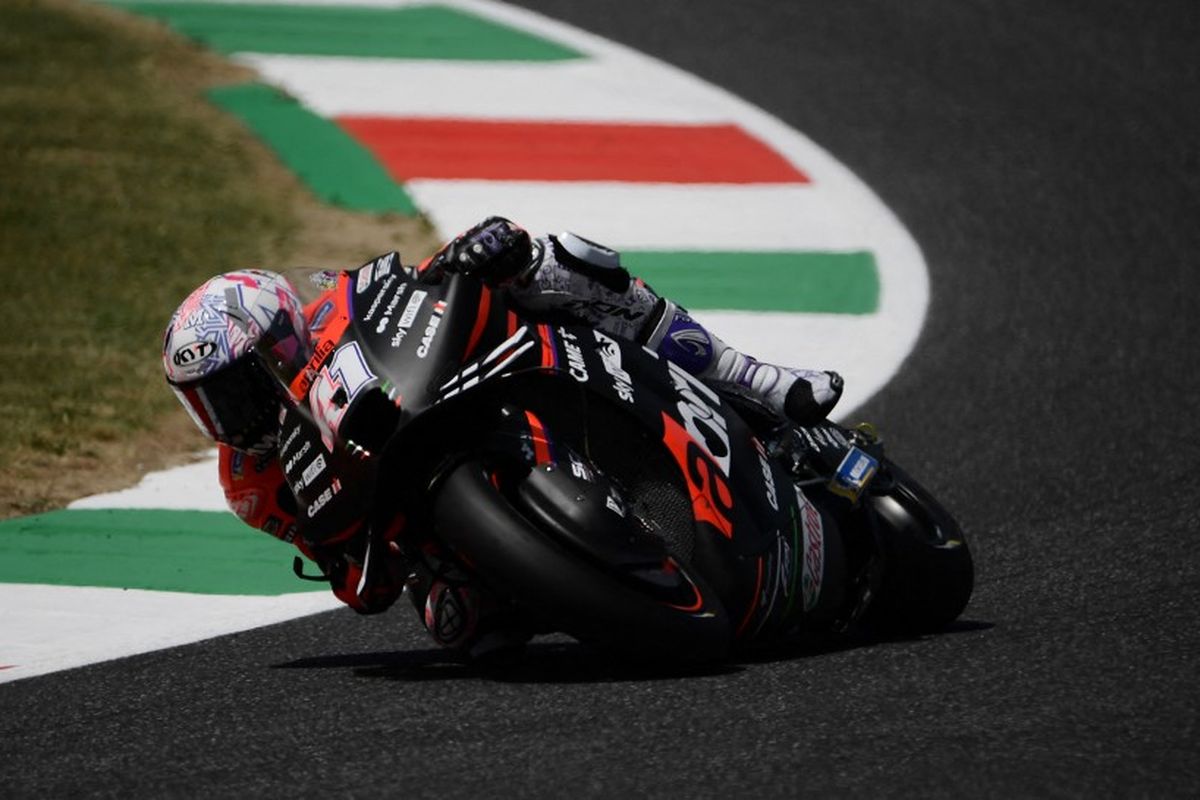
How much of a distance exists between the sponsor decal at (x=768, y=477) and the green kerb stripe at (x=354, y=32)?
7.89 metres

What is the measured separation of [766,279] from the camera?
9352 mm

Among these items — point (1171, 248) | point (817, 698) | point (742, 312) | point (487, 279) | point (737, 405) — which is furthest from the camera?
point (1171, 248)

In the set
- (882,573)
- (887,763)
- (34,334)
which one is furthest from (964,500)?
(34,334)

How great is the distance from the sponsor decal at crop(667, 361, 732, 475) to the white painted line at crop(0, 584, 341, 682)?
5.53ft

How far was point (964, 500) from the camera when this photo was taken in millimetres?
6887

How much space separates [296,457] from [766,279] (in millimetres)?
5053

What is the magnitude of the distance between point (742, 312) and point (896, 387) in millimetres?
1092

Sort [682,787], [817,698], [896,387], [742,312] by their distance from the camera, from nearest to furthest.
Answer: [682,787] < [817,698] < [896,387] < [742,312]

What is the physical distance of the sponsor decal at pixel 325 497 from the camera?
4480mm

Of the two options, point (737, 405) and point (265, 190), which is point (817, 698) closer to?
point (737, 405)

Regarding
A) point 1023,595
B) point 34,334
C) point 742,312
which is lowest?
point 34,334

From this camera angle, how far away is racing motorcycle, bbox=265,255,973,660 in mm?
4305

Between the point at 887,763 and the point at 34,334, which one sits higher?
the point at 887,763

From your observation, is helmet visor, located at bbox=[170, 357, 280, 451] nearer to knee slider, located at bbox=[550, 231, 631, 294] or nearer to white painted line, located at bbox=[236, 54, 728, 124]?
knee slider, located at bbox=[550, 231, 631, 294]
